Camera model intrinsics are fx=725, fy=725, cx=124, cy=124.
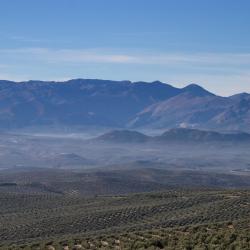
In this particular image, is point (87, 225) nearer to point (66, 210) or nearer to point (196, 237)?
point (66, 210)

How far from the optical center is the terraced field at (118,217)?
Answer: 136 ft

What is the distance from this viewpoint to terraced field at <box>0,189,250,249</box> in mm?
41597

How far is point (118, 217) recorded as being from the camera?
59062mm

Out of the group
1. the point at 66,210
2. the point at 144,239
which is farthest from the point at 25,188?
the point at 144,239

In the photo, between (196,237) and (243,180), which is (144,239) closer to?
(196,237)

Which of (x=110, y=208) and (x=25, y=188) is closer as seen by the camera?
(x=110, y=208)

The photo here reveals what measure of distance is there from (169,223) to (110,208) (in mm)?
15795

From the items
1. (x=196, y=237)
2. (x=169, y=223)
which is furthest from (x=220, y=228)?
(x=169, y=223)

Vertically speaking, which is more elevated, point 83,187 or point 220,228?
point 220,228

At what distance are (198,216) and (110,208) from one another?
13.6 meters

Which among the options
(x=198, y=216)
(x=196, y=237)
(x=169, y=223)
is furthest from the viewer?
(x=198, y=216)

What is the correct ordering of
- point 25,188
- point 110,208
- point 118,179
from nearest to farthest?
point 110,208 < point 25,188 < point 118,179

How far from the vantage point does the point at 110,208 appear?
65375mm

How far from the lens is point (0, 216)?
67312mm
